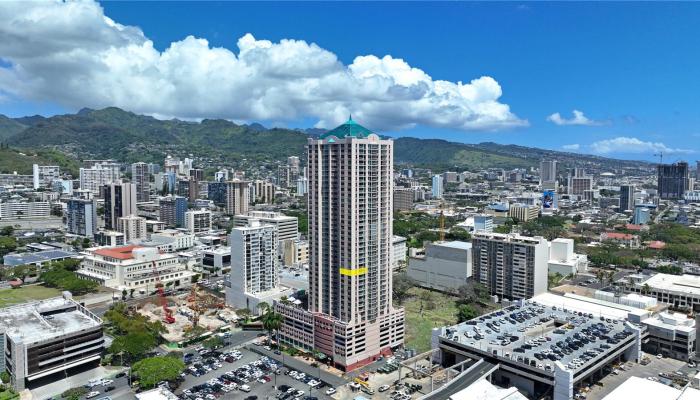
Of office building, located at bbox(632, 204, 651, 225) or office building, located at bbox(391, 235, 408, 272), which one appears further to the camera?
office building, located at bbox(632, 204, 651, 225)

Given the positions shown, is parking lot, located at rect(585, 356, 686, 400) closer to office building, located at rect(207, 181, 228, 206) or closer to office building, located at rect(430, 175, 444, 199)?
office building, located at rect(207, 181, 228, 206)

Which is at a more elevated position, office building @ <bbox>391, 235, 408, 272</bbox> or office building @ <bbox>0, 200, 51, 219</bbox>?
office building @ <bbox>0, 200, 51, 219</bbox>

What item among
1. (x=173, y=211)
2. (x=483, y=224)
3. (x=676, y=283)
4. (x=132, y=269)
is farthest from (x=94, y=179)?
(x=676, y=283)

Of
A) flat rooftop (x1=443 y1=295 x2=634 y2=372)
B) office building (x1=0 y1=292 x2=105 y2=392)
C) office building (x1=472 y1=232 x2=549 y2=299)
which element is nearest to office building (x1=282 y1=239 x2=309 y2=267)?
office building (x1=472 y1=232 x2=549 y2=299)

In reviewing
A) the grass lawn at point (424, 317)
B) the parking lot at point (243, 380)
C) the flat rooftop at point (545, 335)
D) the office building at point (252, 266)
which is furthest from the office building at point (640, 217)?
the parking lot at point (243, 380)

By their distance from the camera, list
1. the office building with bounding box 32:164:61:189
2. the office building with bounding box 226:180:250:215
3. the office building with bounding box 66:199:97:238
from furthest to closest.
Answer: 1. the office building with bounding box 32:164:61:189
2. the office building with bounding box 226:180:250:215
3. the office building with bounding box 66:199:97:238
